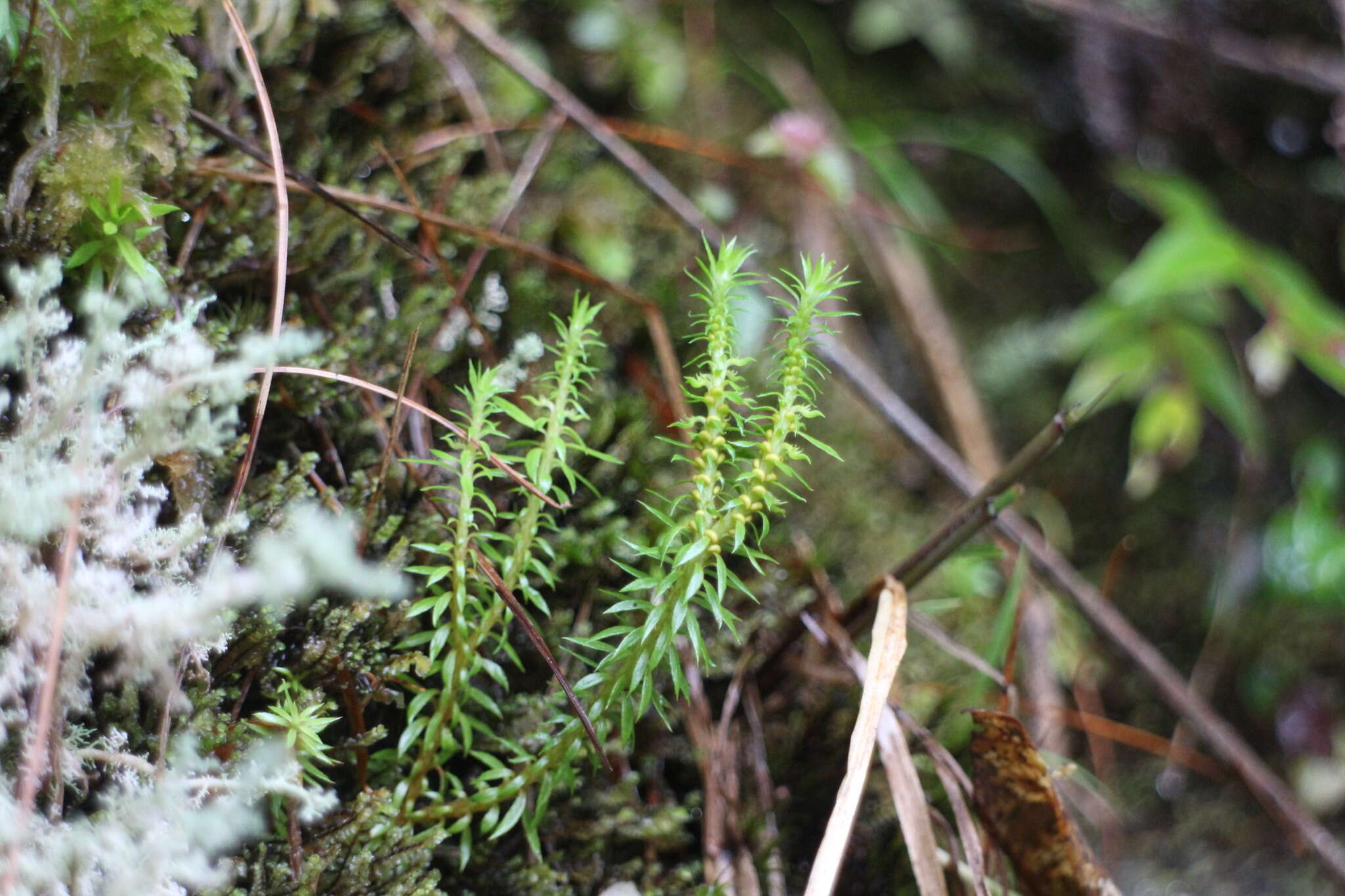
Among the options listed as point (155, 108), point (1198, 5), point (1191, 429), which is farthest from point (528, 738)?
point (1198, 5)

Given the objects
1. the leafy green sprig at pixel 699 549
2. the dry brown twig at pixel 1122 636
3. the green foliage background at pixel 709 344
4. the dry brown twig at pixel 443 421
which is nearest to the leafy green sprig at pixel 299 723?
the green foliage background at pixel 709 344

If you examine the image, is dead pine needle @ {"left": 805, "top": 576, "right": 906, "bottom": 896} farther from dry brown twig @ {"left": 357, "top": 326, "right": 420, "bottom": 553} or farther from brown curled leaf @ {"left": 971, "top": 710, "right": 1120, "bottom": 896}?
dry brown twig @ {"left": 357, "top": 326, "right": 420, "bottom": 553}

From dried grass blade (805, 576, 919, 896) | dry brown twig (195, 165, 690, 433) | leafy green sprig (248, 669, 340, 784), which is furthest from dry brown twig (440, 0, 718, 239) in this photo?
leafy green sprig (248, 669, 340, 784)

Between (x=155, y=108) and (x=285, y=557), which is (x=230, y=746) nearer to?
(x=285, y=557)

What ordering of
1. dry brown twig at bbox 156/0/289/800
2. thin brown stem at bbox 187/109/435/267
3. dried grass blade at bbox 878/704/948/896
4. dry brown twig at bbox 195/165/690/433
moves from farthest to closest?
dry brown twig at bbox 195/165/690/433 → thin brown stem at bbox 187/109/435/267 → dried grass blade at bbox 878/704/948/896 → dry brown twig at bbox 156/0/289/800

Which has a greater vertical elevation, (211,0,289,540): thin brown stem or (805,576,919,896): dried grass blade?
(211,0,289,540): thin brown stem

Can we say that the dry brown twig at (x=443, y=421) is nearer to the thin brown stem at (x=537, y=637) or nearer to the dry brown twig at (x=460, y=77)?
the thin brown stem at (x=537, y=637)

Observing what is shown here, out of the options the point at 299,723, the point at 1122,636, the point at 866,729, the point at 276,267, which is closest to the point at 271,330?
the point at 276,267
